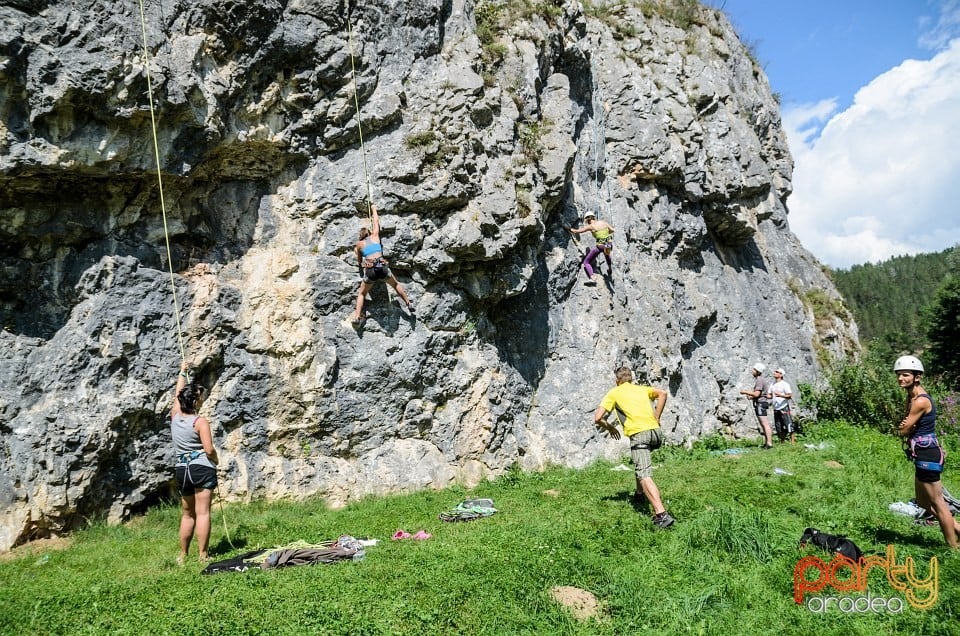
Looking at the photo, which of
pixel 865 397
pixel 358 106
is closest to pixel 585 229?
pixel 358 106

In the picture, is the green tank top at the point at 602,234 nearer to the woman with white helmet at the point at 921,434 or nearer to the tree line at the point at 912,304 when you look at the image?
the woman with white helmet at the point at 921,434

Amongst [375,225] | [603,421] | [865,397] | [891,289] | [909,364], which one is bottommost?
[865,397]

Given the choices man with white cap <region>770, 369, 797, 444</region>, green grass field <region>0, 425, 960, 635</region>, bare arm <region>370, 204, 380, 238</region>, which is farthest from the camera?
man with white cap <region>770, 369, 797, 444</region>

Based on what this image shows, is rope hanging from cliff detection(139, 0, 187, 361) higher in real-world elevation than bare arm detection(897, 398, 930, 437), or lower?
higher

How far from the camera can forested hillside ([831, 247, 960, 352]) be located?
10076 cm

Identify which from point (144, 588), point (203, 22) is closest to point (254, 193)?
point (203, 22)

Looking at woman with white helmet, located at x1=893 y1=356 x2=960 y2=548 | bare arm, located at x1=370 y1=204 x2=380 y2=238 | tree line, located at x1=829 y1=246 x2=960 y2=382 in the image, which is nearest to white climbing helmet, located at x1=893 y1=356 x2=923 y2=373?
woman with white helmet, located at x1=893 y1=356 x2=960 y2=548

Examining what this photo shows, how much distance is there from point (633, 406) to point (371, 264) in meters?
5.46

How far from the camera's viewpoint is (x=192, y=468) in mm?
7223

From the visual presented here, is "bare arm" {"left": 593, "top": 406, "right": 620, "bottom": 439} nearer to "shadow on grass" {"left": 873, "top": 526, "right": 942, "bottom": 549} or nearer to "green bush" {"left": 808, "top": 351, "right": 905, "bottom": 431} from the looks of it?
"shadow on grass" {"left": 873, "top": 526, "right": 942, "bottom": 549}

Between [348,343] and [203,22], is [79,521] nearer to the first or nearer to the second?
[348,343]

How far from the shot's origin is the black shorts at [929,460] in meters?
6.70

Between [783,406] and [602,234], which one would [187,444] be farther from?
[783,406]

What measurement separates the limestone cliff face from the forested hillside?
88.6 metres
